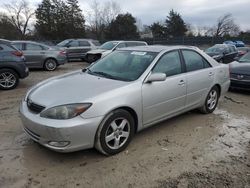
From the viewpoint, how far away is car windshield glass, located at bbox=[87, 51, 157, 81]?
4.50m

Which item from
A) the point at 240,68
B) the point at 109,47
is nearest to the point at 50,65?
the point at 109,47

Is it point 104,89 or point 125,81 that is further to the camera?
point 125,81

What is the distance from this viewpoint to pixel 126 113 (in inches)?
159

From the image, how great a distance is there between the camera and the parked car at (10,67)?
853cm

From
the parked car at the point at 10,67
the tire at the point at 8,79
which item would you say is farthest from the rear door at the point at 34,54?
the tire at the point at 8,79

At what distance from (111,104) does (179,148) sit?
137cm

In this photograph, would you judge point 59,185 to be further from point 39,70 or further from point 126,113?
point 39,70

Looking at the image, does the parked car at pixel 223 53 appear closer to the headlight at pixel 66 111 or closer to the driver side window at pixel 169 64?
the driver side window at pixel 169 64

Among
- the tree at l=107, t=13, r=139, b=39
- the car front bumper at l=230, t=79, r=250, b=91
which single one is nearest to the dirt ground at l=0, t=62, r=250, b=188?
the car front bumper at l=230, t=79, r=250, b=91

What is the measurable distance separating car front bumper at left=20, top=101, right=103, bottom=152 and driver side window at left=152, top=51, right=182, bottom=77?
1.57 m

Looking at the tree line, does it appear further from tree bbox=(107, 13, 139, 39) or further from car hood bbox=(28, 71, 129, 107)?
car hood bbox=(28, 71, 129, 107)

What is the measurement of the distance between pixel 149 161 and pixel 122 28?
48.8 metres

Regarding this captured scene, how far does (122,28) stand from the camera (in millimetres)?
50844

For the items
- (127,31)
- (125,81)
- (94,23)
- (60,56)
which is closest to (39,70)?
(60,56)
